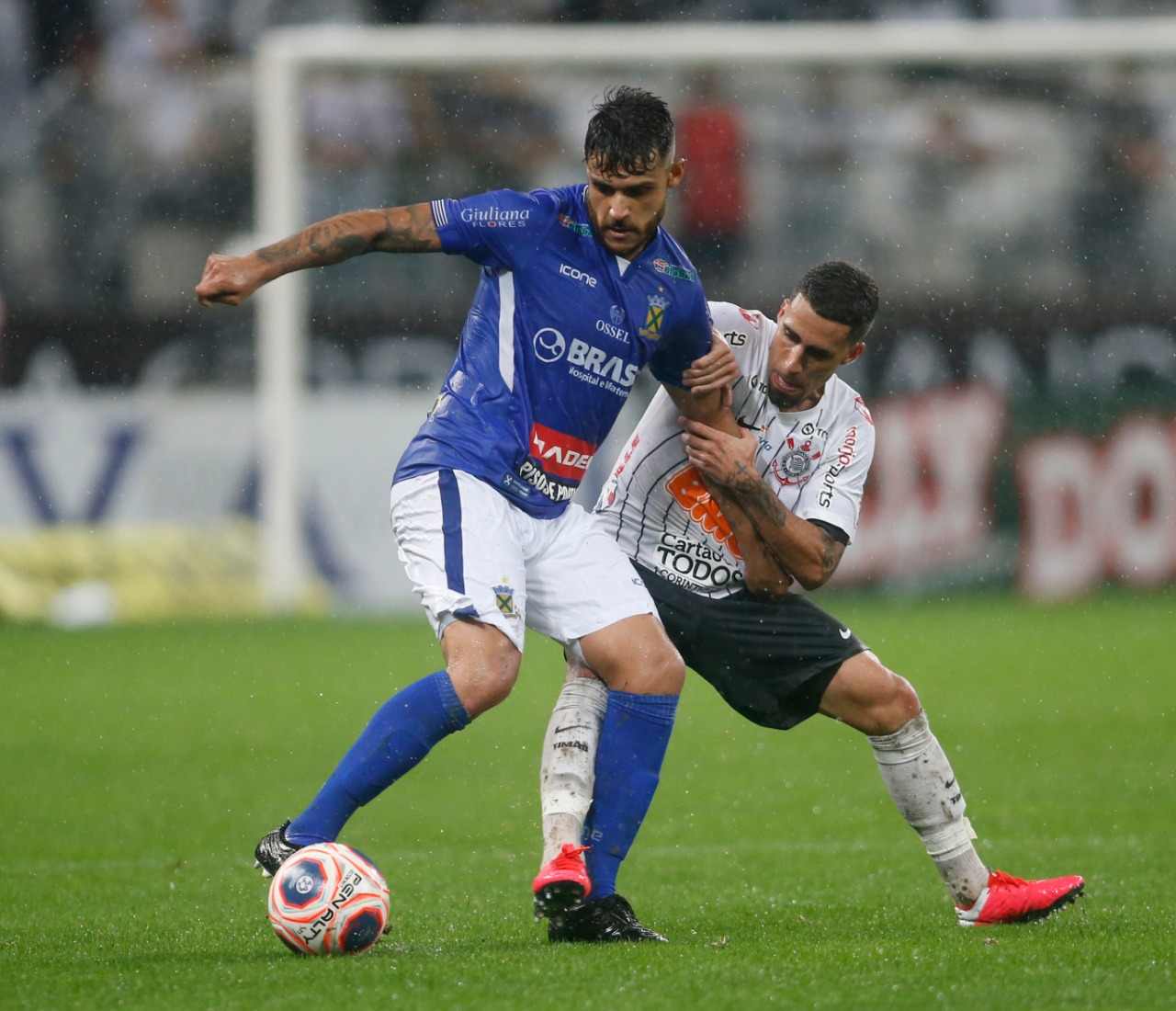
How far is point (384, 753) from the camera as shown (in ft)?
16.9

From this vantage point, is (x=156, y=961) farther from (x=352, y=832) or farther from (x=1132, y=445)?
(x=1132, y=445)

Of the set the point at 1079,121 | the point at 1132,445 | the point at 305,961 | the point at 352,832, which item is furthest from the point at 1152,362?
the point at 305,961

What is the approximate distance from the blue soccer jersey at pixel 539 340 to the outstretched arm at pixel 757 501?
0.32 meters

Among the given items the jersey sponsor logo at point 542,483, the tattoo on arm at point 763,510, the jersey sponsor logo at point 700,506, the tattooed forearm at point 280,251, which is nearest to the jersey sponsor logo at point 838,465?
the tattoo on arm at point 763,510

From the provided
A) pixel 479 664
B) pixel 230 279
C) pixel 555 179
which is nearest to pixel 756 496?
pixel 479 664

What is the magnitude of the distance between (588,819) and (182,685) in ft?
23.2

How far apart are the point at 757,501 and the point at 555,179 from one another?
10699mm

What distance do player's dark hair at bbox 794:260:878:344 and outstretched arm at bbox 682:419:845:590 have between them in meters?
0.44

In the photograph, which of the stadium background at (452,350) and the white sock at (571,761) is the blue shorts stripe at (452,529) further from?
the stadium background at (452,350)

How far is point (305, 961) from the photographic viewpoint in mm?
4984

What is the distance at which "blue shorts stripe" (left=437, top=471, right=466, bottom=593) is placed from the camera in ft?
17.3

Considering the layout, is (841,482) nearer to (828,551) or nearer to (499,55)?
(828,551)

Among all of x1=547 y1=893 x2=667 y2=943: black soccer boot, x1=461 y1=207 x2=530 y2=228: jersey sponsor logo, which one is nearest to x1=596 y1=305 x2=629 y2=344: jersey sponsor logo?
x1=461 y1=207 x2=530 y2=228: jersey sponsor logo

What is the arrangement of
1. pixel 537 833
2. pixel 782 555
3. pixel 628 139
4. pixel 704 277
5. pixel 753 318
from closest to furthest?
pixel 628 139
pixel 782 555
pixel 753 318
pixel 537 833
pixel 704 277
